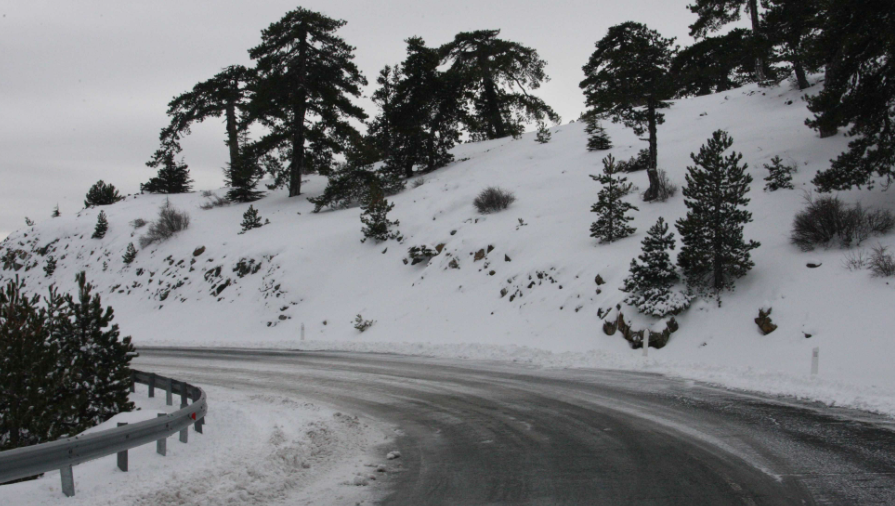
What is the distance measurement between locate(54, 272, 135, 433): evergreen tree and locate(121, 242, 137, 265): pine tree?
29.0 meters

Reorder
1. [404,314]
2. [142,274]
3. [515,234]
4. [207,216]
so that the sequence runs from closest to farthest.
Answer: [404,314] → [515,234] → [142,274] → [207,216]

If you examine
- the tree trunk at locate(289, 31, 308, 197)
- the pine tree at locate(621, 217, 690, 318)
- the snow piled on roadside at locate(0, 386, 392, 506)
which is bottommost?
the snow piled on roadside at locate(0, 386, 392, 506)

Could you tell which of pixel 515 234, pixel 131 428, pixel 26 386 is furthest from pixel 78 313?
pixel 515 234

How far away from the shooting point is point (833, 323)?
12297 millimetres

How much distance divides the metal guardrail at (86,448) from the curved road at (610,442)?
8.25 feet

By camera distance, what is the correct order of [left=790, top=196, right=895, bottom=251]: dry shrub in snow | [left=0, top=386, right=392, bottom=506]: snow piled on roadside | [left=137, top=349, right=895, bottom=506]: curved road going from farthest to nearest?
[left=790, top=196, right=895, bottom=251]: dry shrub in snow
[left=137, top=349, right=895, bottom=506]: curved road
[left=0, top=386, right=392, bottom=506]: snow piled on roadside

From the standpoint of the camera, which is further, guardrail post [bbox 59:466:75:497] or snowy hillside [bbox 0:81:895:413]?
snowy hillside [bbox 0:81:895:413]

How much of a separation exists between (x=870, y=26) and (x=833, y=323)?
25.6 ft

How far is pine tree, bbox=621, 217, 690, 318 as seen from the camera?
15016 millimetres

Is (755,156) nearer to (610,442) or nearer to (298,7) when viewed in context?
(610,442)

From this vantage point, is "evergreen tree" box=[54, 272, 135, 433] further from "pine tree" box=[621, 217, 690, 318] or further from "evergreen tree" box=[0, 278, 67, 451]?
"pine tree" box=[621, 217, 690, 318]

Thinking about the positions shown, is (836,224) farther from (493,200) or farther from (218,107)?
(218,107)

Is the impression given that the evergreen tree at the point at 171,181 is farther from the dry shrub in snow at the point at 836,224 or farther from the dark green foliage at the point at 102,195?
the dry shrub in snow at the point at 836,224

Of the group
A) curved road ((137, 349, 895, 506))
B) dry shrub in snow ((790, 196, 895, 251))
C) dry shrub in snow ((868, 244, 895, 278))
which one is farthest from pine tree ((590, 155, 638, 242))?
curved road ((137, 349, 895, 506))
